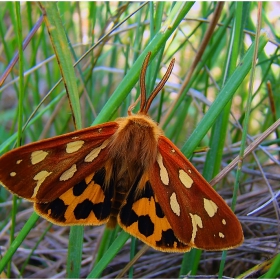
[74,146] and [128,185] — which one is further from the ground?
[74,146]

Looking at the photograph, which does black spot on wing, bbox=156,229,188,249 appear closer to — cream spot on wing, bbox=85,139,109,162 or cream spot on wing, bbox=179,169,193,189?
cream spot on wing, bbox=179,169,193,189

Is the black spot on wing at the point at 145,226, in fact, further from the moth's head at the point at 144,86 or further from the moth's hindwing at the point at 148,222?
the moth's head at the point at 144,86

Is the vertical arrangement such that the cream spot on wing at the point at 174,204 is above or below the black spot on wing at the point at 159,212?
above

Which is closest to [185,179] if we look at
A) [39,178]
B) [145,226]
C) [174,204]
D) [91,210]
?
[174,204]

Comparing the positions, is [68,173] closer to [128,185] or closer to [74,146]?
[74,146]

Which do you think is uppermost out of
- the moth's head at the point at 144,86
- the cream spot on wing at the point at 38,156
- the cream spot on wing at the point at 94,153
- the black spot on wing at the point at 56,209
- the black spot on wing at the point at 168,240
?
the moth's head at the point at 144,86

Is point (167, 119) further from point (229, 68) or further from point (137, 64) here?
point (137, 64)

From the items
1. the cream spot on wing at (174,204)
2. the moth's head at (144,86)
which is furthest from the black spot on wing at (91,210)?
the moth's head at (144,86)
